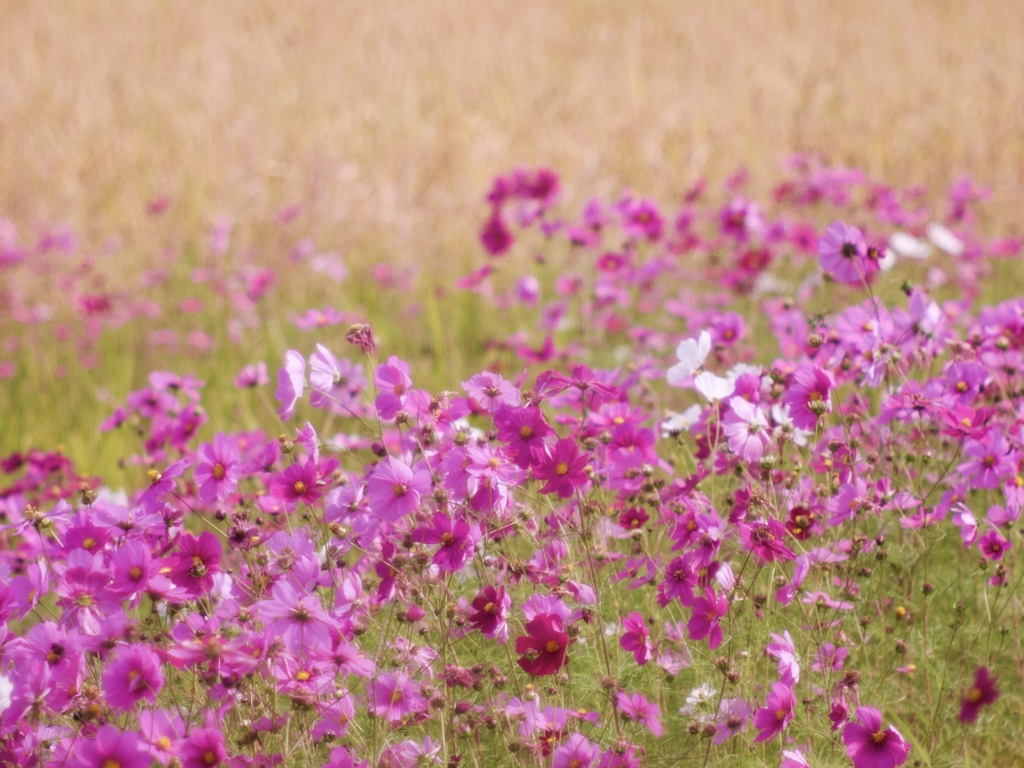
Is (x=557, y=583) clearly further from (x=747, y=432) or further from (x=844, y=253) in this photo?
(x=844, y=253)

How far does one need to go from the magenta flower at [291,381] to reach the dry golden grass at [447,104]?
11.1 feet

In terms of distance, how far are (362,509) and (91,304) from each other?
9.26 feet

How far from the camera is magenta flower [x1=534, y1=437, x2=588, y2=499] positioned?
4.61 ft

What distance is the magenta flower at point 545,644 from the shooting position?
51.9 inches

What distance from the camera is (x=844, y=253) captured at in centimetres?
185

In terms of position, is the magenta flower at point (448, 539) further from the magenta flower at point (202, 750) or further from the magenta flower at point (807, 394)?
the magenta flower at point (807, 394)

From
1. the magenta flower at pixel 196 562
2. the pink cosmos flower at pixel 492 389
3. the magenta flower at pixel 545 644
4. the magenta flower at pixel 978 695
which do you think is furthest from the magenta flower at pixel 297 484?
the magenta flower at pixel 978 695

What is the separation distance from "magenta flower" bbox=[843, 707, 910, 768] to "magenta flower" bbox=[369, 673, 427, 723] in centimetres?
53

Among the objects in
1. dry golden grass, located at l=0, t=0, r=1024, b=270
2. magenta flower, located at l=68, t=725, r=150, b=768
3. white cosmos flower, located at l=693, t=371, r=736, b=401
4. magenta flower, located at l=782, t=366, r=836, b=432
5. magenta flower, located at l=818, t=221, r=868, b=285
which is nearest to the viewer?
magenta flower, located at l=68, t=725, r=150, b=768

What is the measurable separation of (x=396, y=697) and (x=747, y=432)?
634mm

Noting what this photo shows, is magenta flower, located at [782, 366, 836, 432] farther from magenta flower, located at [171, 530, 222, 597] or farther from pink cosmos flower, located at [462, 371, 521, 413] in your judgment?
magenta flower, located at [171, 530, 222, 597]

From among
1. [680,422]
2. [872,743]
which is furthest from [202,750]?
[680,422]

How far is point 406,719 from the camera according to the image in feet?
4.71

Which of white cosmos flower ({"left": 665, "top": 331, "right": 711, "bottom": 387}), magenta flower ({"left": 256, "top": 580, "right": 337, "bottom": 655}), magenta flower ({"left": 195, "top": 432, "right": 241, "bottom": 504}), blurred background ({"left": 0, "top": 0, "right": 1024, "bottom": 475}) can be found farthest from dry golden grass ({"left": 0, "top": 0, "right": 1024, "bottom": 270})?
magenta flower ({"left": 256, "top": 580, "right": 337, "bottom": 655})
